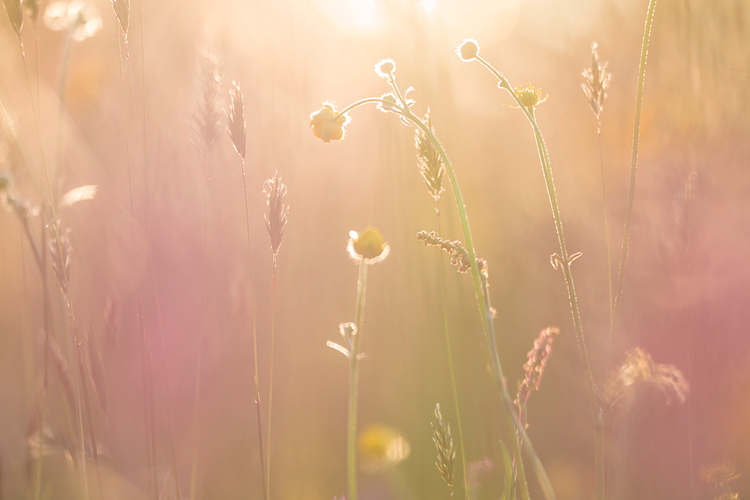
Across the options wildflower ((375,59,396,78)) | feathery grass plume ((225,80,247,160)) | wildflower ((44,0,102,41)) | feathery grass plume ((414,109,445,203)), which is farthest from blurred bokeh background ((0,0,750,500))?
wildflower ((375,59,396,78))

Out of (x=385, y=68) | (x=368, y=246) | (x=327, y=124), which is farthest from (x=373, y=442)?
(x=385, y=68)

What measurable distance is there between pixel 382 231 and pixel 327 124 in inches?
56.2

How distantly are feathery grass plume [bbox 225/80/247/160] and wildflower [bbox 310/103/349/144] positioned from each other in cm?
25

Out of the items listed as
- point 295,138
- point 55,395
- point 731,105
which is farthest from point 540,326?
point 55,395

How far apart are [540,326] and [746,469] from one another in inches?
30.3

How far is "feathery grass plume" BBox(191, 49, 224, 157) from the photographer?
1.36 meters

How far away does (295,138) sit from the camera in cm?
244

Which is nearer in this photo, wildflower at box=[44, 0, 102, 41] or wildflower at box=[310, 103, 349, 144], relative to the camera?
wildflower at box=[310, 103, 349, 144]

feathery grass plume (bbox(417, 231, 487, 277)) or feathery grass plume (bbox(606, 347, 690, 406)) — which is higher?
feathery grass plume (bbox(417, 231, 487, 277))

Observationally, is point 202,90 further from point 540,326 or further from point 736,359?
point 736,359

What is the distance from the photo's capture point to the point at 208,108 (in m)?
1.38

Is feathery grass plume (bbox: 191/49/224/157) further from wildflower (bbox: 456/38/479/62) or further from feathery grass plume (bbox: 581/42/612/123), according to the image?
feathery grass plume (bbox: 581/42/612/123)

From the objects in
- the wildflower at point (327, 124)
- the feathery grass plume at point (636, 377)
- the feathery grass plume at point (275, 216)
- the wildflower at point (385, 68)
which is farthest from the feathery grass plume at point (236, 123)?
the feathery grass plume at point (636, 377)

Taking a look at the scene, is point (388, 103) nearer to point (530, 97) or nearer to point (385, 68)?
point (385, 68)
